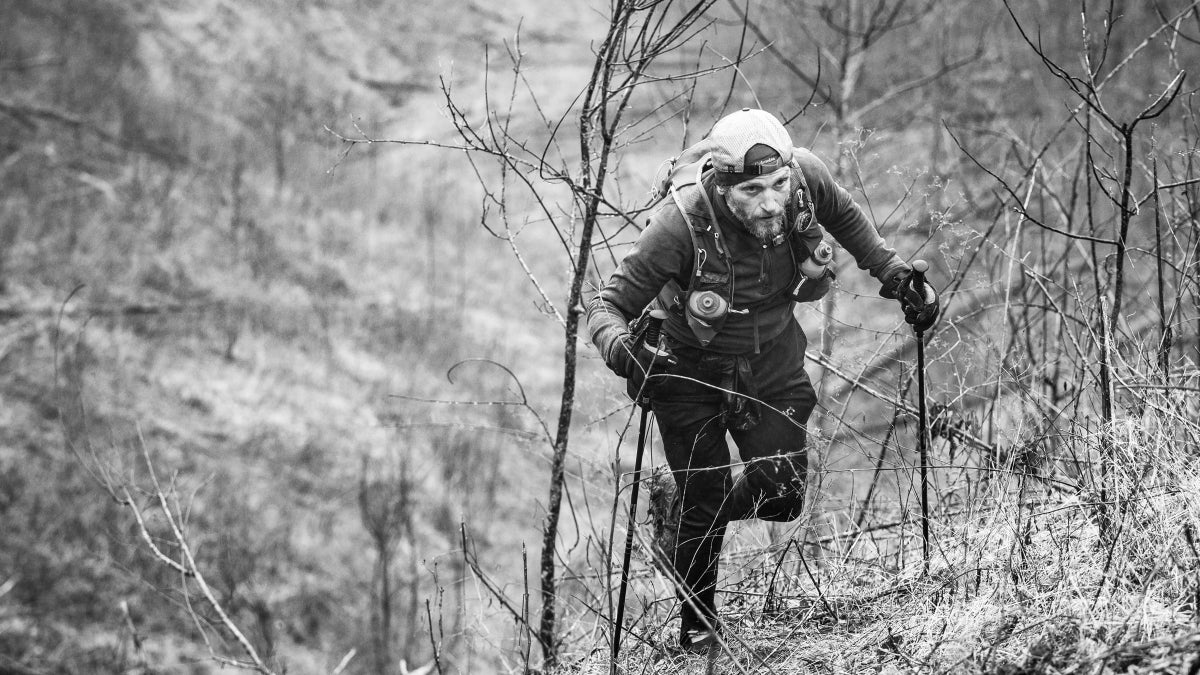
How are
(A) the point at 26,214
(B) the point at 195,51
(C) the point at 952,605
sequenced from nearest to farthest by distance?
(C) the point at 952,605 < (A) the point at 26,214 < (B) the point at 195,51

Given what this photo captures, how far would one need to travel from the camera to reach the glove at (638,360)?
2.45 m

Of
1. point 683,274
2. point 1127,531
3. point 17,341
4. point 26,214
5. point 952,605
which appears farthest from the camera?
point 26,214

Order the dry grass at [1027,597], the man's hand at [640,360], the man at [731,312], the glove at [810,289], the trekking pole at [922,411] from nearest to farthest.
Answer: the dry grass at [1027,597] → the man's hand at [640,360] → the man at [731,312] → the trekking pole at [922,411] → the glove at [810,289]

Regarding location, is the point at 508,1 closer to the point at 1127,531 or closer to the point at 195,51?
the point at 195,51

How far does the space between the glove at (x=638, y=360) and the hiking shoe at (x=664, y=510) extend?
0.36 meters

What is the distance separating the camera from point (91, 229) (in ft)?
38.4

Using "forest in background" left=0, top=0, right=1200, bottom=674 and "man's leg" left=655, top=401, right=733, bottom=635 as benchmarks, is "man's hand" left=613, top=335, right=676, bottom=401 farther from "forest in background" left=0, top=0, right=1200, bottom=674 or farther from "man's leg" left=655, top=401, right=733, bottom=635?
"forest in background" left=0, top=0, right=1200, bottom=674

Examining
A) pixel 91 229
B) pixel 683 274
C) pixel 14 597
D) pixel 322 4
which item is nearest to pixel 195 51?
pixel 322 4

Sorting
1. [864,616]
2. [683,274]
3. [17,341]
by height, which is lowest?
[17,341]

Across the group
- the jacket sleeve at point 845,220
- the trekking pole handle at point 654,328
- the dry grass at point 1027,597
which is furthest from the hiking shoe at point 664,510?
the jacket sleeve at point 845,220

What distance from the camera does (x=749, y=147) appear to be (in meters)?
2.50

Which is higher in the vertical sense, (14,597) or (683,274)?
(683,274)

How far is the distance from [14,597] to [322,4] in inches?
432

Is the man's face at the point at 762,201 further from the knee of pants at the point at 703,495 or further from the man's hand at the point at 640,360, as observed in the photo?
the knee of pants at the point at 703,495
